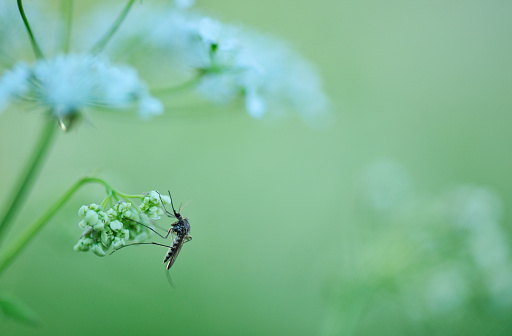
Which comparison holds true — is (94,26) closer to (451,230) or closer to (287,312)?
(451,230)

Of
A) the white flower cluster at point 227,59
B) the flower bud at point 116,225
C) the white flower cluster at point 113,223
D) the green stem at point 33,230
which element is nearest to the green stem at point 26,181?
the green stem at point 33,230

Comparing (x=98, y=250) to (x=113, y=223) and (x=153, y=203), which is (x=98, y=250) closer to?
(x=113, y=223)

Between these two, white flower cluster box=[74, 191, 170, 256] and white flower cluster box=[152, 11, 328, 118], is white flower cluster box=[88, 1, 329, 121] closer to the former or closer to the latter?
→ white flower cluster box=[152, 11, 328, 118]

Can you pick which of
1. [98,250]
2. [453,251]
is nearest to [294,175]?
[453,251]

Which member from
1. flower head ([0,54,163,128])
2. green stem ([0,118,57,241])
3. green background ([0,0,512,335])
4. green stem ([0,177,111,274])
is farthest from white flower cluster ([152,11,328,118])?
green stem ([0,177,111,274])

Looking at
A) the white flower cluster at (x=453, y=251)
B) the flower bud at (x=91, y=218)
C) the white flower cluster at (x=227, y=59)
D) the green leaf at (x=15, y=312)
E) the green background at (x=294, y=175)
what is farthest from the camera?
the green background at (x=294, y=175)

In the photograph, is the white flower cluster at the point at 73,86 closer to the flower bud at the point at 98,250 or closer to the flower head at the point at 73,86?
the flower head at the point at 73,86
